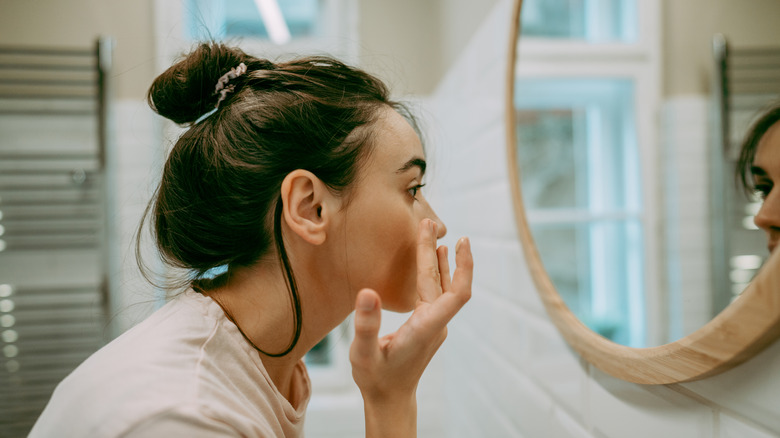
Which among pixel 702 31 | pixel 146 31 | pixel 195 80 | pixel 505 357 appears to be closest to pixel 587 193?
pixel 702 31

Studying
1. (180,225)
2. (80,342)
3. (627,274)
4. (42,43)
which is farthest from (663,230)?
(42,43)

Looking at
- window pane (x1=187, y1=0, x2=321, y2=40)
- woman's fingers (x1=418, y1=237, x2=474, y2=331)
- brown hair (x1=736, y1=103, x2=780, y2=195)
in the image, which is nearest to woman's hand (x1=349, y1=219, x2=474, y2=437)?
woman's fingers (x1=418, y1=237, x2=474, y2=331)

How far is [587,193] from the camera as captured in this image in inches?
29.8

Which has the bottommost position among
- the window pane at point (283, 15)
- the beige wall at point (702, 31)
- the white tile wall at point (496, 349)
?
the white tile wall at point (496, 349)

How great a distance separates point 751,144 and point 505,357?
769 millimetres

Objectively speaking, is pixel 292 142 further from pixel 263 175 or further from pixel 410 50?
pixel 410 50

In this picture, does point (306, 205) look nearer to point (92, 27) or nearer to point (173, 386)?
point (173, 386)

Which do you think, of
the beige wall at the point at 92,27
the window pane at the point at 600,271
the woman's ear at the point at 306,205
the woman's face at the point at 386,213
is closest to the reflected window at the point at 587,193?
the window pane at the point at 600,271

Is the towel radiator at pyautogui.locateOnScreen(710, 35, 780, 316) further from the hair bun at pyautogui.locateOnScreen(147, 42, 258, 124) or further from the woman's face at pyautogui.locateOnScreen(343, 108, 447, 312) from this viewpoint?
the hair bun at pyautogui.locateOnScreen(147, 42, 258, 124)

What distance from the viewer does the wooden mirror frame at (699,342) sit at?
37 centimetres

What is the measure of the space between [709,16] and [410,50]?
152cm

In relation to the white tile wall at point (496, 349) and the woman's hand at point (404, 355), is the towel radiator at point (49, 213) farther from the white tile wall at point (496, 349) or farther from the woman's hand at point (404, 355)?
the woman's hand at point (404, 355)

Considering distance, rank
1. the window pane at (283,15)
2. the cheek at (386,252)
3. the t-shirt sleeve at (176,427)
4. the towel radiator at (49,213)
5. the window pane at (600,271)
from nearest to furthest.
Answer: the t-shirt sleeve at (176,427) < the window pane at (600,271) < the cheek at (386,252) < the towel radiator at (49,213) < the window pane at (283,15)

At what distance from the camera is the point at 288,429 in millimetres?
731
